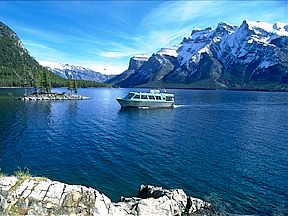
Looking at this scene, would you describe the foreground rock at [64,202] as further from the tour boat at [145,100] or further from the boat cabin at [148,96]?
the boat cabin at [148,96]

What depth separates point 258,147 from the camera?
57.2m

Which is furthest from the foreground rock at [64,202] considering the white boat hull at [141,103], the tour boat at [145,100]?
the tour boat at [145,100]

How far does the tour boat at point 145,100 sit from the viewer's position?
412ft

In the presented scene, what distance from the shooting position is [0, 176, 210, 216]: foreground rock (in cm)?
2180

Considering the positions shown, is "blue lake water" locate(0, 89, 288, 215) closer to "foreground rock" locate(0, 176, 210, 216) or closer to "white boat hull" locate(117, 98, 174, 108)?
"foreground rock" locate(0, 176, 210, 216)

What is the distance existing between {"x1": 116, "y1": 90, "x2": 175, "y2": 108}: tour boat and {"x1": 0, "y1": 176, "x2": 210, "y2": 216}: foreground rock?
9848 centimetres

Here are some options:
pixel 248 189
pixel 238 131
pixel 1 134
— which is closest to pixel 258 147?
pixel 238 131

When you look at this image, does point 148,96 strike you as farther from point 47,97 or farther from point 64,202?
point 64,202

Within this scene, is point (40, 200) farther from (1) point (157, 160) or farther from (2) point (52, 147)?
(2) point (52, 147)

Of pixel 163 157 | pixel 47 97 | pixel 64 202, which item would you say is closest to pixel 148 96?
pixel 47 97

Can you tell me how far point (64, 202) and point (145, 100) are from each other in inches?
4095

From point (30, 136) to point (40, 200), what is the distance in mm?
45798

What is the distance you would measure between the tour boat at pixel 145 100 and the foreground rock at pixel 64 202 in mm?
98484

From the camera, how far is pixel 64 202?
74.9 feet
